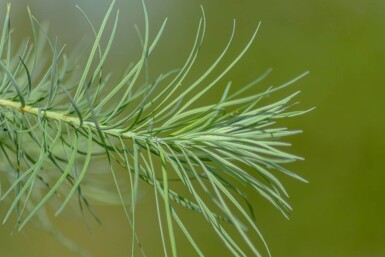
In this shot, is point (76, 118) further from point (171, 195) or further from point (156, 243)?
point (156, 243)

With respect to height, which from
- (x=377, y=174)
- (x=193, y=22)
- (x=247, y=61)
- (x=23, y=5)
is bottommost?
(x=377, y=174)

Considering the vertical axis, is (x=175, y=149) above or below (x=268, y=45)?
below

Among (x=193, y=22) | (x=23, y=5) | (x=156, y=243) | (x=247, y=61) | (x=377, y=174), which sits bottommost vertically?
(x=377, y=174)

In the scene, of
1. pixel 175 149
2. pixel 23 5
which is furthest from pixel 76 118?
pixel 23 5

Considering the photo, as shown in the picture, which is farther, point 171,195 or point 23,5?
point 23,5

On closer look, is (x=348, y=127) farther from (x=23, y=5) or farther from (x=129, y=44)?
(x=23, y=5)

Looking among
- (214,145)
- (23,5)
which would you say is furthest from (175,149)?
(23,5)
